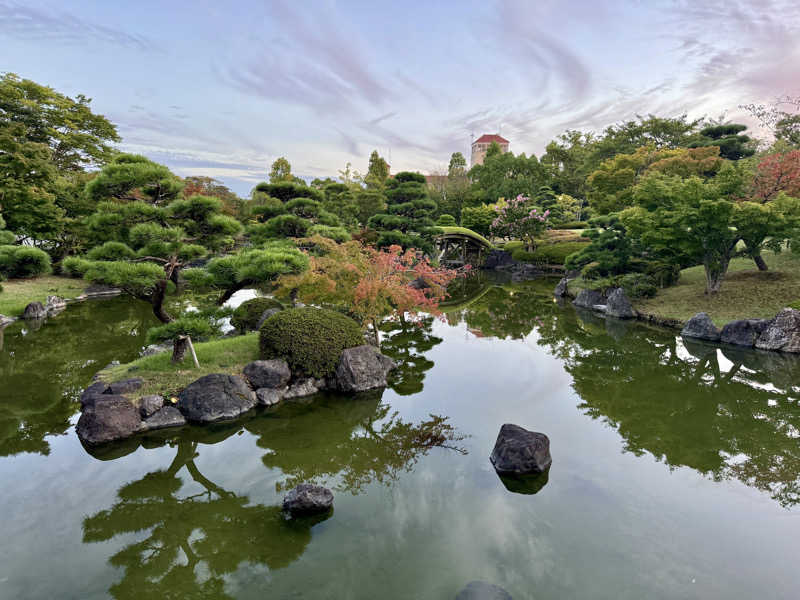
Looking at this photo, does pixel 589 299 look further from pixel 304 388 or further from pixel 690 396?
pixel 304 388

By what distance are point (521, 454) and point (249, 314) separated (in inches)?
330

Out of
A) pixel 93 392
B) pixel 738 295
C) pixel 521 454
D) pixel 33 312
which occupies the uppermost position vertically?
pixel 738 295

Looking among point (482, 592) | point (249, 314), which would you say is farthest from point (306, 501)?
point (249, 314)

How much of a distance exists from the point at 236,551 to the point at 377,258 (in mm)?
8241

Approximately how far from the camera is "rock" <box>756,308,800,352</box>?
36.0ft

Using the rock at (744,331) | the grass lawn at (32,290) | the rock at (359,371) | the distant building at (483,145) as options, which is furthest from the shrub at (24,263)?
the distant building at (483,145)

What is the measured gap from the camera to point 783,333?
1106 centimetres

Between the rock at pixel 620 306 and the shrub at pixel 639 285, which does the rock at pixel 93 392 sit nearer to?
the rock at pixel 620 306

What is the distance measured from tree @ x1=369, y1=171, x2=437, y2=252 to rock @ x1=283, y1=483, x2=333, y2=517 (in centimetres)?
1777

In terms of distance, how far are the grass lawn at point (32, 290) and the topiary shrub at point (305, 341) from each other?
1297 centimetres

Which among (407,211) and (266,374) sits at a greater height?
(407,211)

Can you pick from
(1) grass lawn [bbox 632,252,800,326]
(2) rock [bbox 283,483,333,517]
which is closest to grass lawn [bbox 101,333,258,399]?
(2) rock [bbox 283,483,333,517]

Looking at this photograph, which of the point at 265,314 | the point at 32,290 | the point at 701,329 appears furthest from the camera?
the point at 32,290

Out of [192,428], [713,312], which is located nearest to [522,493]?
[192,428]
